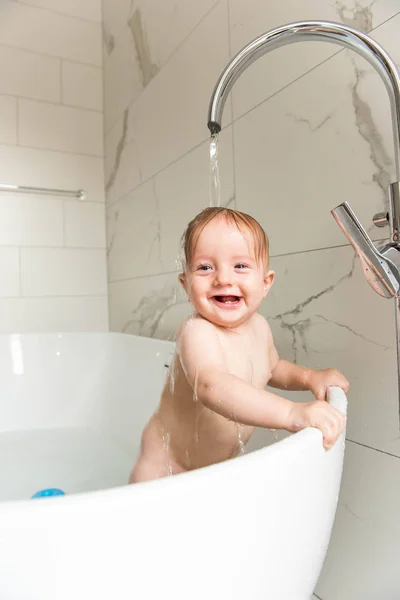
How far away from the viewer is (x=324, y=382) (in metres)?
0.68

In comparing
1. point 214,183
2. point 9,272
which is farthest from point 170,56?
point 9,272

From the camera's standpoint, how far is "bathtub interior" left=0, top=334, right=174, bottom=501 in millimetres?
1258

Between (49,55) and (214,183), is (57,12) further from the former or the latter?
(214,183)

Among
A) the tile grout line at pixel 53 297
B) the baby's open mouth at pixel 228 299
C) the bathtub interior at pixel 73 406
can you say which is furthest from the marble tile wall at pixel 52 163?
the baby's open mouth at pixel 228 299

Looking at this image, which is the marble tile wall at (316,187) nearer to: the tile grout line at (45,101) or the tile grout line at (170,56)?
the tile grout line at (170,56)

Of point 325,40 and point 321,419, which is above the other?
point 325,40

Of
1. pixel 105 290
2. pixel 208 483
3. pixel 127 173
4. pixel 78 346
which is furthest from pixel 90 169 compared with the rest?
pixel 208 483

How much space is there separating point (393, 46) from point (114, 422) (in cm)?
120

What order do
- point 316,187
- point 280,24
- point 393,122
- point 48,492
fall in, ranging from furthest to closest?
point 48,492 → point 280,24 → point 316,187 → point 393,122

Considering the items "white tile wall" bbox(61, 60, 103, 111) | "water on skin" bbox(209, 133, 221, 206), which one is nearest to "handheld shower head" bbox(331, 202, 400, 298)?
"water on skin" bbox(209, 133, 221, 206)

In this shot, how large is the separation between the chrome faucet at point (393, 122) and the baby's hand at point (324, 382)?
104 millimetres

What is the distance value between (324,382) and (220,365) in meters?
0.16

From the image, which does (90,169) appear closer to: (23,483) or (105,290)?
(105,290)

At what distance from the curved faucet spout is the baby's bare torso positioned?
0.32 m
